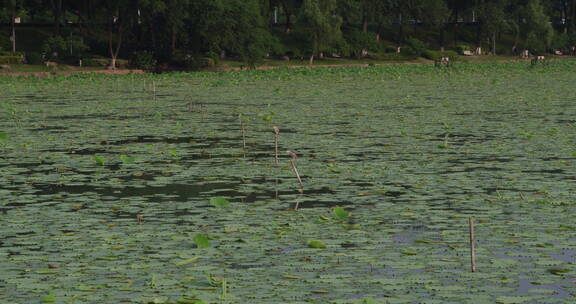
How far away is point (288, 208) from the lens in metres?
14.7

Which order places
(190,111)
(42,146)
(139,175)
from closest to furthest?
(139,175)
(42,146)
(190,111)

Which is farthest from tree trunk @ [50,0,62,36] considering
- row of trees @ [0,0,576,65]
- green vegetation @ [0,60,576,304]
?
green vegetation @ [0,60,576,304]

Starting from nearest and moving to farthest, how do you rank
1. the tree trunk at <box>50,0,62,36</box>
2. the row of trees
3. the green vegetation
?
the green vegetation → the row of trees → the tree trunk at <box>50,0,62,36</box>

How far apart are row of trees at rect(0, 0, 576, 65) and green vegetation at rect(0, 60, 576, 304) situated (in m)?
41.6

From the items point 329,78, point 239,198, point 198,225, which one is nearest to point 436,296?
point 198,225

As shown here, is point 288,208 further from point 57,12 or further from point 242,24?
point 57,12

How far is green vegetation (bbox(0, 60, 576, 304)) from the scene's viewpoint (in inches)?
404

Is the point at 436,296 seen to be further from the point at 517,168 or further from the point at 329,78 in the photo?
the point at 329,78

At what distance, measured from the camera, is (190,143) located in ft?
77.9

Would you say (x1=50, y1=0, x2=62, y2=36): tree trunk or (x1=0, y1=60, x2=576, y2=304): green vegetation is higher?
(x1=50, y1=0, x2=62, y2=36): tree trunk

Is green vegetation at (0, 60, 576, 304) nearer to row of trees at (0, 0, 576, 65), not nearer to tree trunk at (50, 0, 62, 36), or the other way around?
row of trees at (0, 0, 576, 65)

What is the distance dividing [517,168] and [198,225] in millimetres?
7202

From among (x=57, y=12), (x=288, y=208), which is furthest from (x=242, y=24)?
(x=288, y=208)

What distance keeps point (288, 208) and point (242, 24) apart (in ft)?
196
